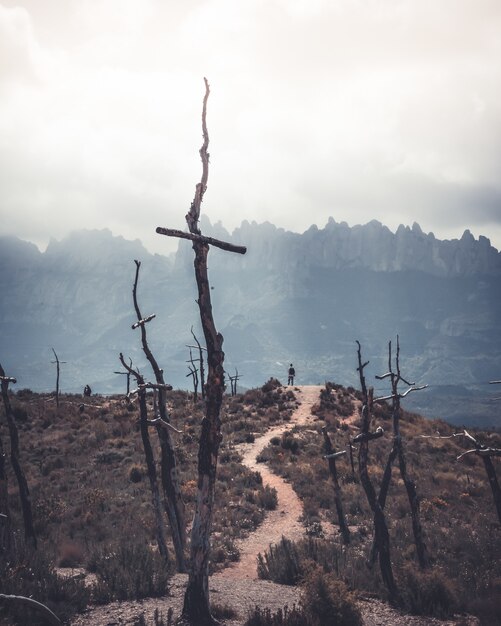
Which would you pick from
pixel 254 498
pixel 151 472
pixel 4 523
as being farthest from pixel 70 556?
pixel 254 498

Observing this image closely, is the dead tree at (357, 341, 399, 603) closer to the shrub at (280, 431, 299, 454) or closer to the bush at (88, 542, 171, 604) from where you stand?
the bush at (88, 542, 171, 604)

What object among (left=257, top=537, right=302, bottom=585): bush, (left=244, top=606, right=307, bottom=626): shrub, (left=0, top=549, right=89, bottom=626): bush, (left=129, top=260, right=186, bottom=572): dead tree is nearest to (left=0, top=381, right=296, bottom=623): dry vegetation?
(left=0, top=549, right=89, bottom=626): bush

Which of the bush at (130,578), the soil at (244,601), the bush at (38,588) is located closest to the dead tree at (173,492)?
the soil at (244,601)

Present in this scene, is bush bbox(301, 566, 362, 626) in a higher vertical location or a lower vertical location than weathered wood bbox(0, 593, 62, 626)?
lower

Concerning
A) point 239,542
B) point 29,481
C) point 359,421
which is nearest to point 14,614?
point 239,542

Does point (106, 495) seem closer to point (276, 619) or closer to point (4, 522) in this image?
point (4, 522)

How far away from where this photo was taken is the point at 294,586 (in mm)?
→ 11867

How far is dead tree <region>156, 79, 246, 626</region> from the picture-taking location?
27.5 ft

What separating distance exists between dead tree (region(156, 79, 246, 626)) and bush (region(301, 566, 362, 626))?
1965 mm

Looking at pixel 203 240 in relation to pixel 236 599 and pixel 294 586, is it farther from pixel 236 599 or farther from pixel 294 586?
pixel 294 586

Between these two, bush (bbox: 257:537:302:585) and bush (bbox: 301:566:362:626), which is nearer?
bush (bbox: 301:566:362:626)

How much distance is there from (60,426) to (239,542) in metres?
21.2

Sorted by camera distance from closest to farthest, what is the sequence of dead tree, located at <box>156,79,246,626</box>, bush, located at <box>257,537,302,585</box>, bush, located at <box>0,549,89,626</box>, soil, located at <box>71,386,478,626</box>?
bush, located at <box>0,549,89,626</box>, dead tree, located at <box>156,79,246,626</box>, soil, located at <box>71,386,478,626</box>, bush, located at <box>257,537,302,585</box>

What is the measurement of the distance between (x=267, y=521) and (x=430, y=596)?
10.8 metres
